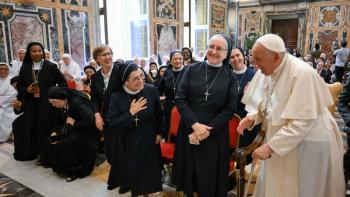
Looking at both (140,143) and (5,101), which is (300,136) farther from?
(5,101)

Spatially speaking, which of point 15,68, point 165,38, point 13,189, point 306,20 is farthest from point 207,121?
point 306,20

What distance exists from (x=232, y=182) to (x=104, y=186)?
5.02 feet

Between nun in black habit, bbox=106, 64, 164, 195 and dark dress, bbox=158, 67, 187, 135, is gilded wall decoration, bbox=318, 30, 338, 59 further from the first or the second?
nun in black habit, bbox=106, 64, 164, 195

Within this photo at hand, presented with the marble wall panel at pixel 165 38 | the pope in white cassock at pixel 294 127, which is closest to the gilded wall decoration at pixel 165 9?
the marble wall panel at pixel 165 38

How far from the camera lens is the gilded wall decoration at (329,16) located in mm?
13225

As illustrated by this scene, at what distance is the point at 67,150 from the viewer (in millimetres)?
3535

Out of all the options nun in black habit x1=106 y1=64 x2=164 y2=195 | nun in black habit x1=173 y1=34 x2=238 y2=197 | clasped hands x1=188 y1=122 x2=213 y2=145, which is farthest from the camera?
nun in black habit x1=106 y1=64 x2=164 y2=195

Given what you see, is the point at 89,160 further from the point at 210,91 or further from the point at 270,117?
the point at 270,117

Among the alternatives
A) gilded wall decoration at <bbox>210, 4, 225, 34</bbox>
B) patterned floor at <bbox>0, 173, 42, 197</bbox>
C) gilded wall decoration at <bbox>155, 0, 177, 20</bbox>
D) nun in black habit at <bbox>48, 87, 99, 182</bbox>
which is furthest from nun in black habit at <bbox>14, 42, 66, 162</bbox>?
gilded wall decoration at <bbox>210, 4, 225, 34</bbox>

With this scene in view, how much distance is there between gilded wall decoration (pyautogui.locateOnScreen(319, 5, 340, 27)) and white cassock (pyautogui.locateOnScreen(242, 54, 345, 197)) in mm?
13631

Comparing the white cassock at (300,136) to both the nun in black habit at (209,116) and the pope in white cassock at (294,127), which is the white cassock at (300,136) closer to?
the pope in white cassock at (294,127)

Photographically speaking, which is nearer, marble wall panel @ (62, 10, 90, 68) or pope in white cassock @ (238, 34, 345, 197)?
pope in white cassock @ (238, 34, 345, 197)

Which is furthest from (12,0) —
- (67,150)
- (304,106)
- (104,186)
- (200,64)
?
(304,106)

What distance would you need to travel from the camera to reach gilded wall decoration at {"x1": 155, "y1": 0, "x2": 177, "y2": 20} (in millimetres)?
10204
